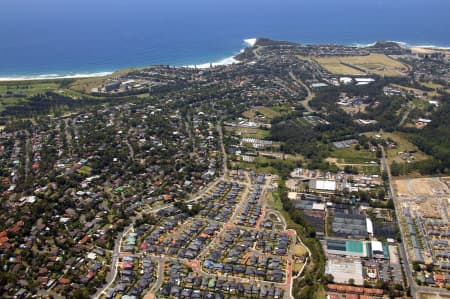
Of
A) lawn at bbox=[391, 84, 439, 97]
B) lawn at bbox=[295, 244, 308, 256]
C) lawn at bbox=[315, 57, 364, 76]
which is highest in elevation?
lawn at bbox=[315, 57, 364, 76]

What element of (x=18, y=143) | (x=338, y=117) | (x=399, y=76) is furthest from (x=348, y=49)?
(x=18, y=143)

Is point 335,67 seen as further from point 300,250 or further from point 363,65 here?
point 300,250

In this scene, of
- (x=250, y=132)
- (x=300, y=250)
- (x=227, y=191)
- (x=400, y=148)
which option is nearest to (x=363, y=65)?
(x=400, y=148)

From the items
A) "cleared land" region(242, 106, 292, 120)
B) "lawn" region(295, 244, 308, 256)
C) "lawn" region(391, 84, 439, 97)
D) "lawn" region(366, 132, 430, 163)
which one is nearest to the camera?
"lawn" region(295, 244, 308, 256)

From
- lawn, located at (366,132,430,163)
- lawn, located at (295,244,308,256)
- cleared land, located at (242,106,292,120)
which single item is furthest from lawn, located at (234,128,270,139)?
lawn, located at (295,244,308,256)

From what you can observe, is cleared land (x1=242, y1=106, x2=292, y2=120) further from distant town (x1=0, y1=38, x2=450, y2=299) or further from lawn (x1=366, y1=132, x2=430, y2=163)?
lawn (x1=366, y1=132, x2=430, y2=163)

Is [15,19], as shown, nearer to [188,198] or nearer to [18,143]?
[18,143]
